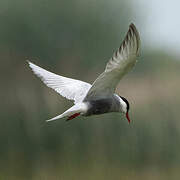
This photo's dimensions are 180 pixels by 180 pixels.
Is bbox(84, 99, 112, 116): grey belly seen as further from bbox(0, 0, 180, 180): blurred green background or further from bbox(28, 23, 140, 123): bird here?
bbox(0, 0, 180, 180): blurred green background

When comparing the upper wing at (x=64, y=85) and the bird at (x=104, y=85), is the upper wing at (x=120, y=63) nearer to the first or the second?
the bird at (x=104, y=85)

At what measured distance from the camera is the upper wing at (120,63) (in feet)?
17.7

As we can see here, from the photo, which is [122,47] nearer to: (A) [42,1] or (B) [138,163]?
(B) [138,163]

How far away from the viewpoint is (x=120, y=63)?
557cm

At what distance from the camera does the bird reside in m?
5.46

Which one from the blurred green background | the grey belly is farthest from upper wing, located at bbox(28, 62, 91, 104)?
→ the blurred green background

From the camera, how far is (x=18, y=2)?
49.5ft

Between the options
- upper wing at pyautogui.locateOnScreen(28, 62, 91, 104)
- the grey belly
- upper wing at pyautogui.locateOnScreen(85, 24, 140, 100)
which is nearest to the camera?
upper wing at pyautogui.locateOnScreen(85, 24, 140, 100)

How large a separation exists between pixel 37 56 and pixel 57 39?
985 mm

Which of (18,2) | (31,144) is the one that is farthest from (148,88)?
(18,2)

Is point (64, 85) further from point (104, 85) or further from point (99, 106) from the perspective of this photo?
point (104, 85)

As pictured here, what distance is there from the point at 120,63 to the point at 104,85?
40 cm

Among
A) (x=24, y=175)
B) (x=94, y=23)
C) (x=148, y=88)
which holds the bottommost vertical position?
(x=24, y=175)

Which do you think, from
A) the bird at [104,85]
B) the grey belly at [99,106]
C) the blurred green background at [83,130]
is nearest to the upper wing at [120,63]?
the bird at [104,85]
